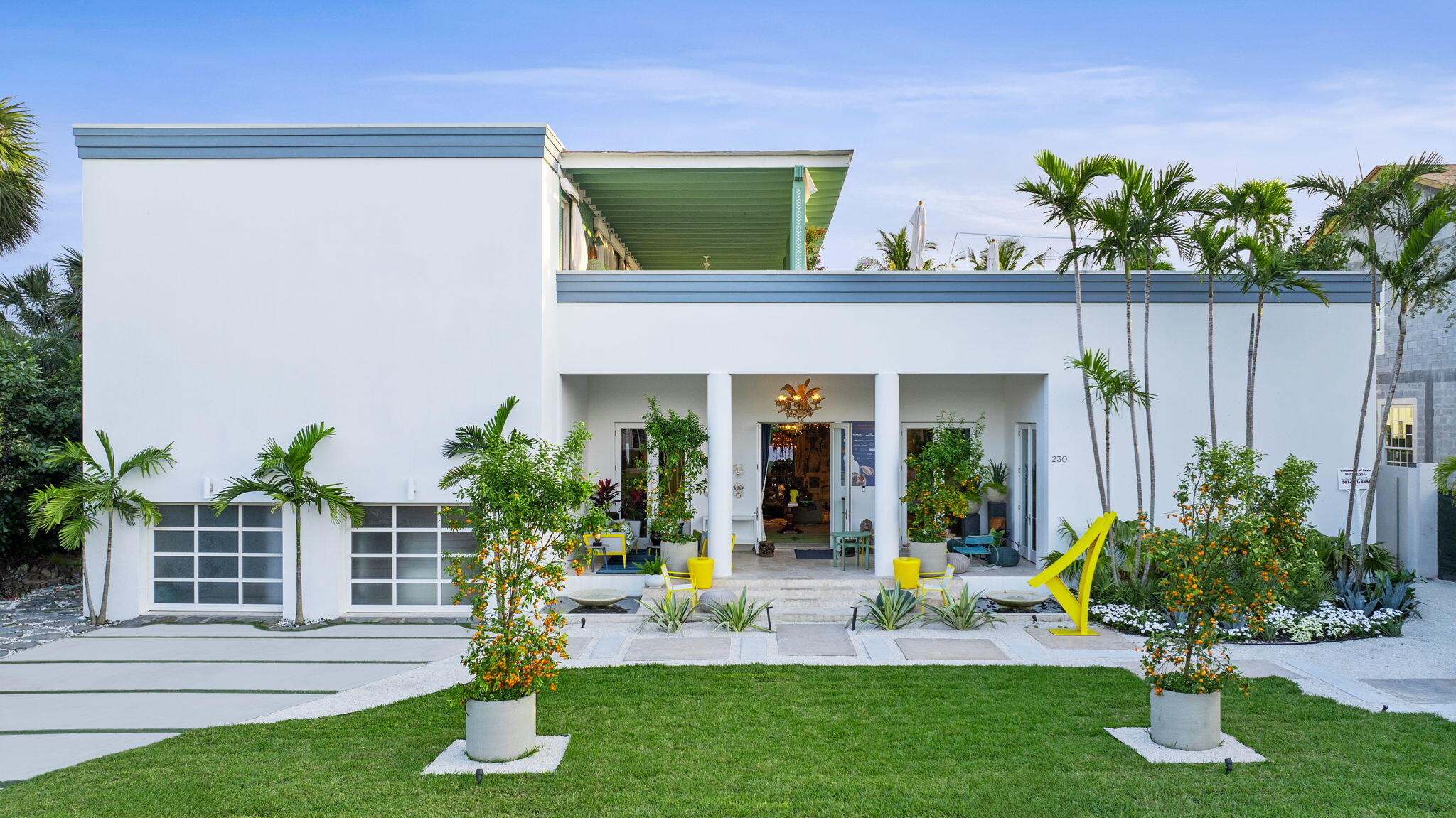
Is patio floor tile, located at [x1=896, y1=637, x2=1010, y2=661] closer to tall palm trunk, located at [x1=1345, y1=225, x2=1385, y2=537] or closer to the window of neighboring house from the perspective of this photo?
tall palm trunk, located at [x1=1345, y1=225, x2=1385, y2=537]

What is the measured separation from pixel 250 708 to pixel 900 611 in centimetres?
751

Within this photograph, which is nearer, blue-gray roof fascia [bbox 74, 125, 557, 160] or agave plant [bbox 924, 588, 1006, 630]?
agave plant [bbox 924, 588, 1006, 630]

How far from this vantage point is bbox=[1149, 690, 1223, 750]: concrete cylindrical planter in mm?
6633

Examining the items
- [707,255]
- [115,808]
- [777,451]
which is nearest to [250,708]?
[115,808]

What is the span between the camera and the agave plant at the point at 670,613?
11.1 metres

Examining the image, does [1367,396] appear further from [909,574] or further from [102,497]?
[102,497]

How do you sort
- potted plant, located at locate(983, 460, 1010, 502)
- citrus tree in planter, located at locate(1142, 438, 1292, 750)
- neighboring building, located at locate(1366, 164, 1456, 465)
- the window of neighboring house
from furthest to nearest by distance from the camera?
the window of neighboring house
neighboring building, located at locate(1366, 164, 1456, 465)
potted plant, located at locate(983, 460, 1010, 502)
citrus tree in planter, located at locate(1142, 438, 1292, 750)

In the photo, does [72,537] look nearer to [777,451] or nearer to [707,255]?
[777,451]

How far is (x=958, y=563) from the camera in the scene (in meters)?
13.5

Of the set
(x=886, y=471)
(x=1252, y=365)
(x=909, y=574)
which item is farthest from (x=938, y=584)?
(x=1252, y=365)

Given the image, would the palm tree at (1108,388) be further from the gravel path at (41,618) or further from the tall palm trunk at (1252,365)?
the gravel path at (41,618)

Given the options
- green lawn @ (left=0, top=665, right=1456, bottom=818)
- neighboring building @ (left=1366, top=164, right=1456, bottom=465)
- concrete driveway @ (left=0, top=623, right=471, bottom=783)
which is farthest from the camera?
neighboring building @ (left=1366, top=164, right=1456, bottom=465)

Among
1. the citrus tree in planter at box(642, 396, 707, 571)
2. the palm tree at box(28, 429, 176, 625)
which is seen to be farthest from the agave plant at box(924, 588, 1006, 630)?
the palm tree at box(28, 429, 176, 625)

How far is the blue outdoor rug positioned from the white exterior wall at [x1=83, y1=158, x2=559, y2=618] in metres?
2.92
